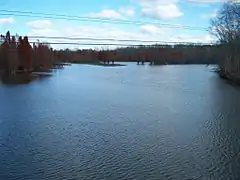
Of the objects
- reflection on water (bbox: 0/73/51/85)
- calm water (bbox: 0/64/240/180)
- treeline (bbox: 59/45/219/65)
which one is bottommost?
reflection on water (bbox: 0/73/51/85)

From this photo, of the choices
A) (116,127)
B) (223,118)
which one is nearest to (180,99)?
(223,118)

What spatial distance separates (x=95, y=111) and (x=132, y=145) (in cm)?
588

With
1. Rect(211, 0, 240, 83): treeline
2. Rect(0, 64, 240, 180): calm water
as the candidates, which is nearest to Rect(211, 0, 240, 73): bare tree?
Rect(211, 0, 240, 83): treeline

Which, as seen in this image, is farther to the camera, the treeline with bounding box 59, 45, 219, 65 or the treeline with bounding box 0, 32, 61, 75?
the treeline with bounding box 59, 45, 219, 65

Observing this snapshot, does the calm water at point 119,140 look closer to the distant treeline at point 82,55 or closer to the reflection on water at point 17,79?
the reflection on water at point 17,79

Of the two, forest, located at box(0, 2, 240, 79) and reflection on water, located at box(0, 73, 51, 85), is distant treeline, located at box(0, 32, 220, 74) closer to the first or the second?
forest, located at box(0, 2, 240, 79)

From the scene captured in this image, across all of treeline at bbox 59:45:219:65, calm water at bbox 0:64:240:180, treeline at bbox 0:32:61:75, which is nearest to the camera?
calm water at bbox 0:64:240:180

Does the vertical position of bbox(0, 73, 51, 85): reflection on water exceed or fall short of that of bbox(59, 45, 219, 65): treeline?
it falls short

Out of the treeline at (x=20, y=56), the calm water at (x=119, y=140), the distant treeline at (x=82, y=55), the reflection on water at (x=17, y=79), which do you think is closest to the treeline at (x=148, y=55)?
the distant treeline at (x=82, y=55)

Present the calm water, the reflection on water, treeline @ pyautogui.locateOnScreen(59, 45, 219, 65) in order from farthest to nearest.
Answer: treeline @ pyautogui.locateOnScreen(59, 45, 219, 65) → the reflection on water → the calm water

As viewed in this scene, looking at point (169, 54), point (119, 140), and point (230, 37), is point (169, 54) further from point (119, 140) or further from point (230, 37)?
point (119, 140)

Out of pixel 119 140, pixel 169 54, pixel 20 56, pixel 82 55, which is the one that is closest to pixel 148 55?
pixel 169 54

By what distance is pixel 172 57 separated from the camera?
91.8 meters

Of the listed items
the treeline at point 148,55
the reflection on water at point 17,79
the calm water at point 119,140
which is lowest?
the reflection on water at point 17,79
